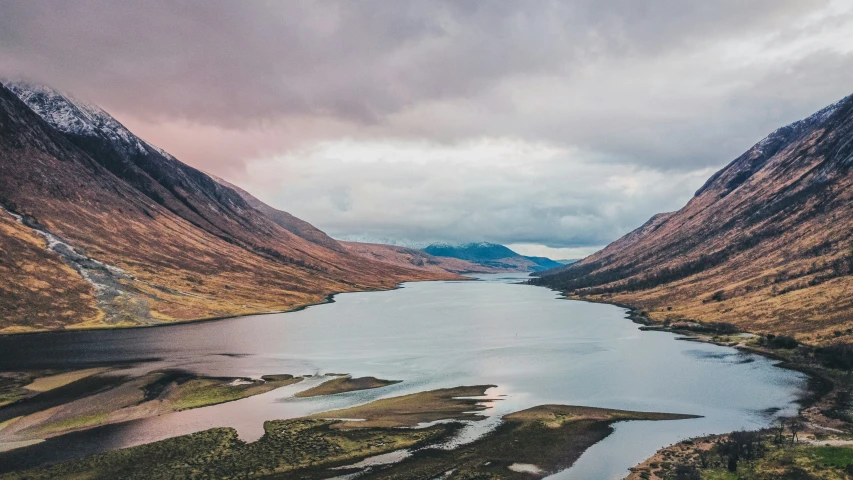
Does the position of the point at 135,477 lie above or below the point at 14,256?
below

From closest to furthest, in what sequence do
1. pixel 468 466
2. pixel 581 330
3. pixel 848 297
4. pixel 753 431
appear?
pixel 468 466 → pixel 753 431 → pixel 848 297 → pixel 581 330

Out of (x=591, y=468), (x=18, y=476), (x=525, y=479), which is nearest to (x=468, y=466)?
(x=525, y=479)

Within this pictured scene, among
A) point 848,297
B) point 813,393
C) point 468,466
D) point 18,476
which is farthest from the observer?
point 848,297

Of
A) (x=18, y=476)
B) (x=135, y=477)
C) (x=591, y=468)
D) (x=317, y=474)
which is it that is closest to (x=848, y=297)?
→ (x=591, y=468)

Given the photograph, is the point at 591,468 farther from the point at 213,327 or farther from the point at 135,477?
the point at 213,327

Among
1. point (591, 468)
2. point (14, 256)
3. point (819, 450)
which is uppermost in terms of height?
point (14, 256)

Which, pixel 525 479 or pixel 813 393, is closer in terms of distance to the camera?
pixel 525 479
